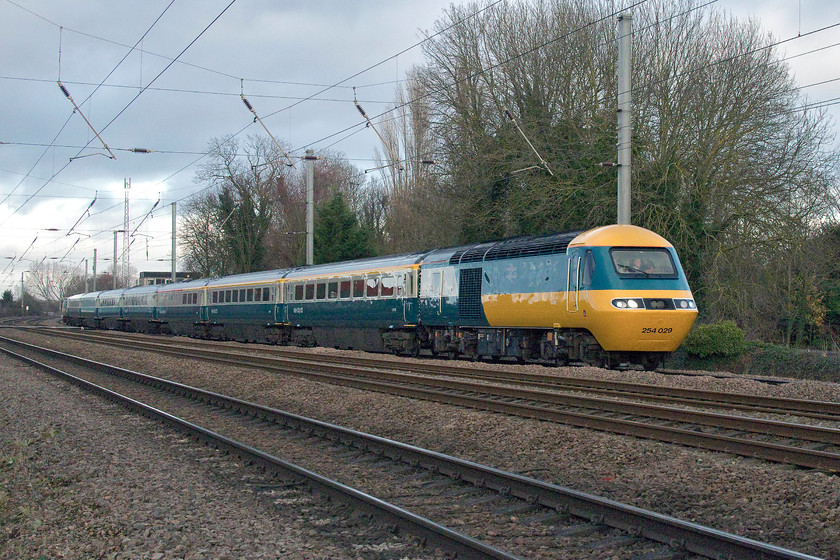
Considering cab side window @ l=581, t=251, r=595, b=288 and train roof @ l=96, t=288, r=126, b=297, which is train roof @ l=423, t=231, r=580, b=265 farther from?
train roof @ l=96, t=288, r=126, b=297

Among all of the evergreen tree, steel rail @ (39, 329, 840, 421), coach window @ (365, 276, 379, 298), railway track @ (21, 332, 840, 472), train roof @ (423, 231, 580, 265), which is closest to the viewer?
railway track @ (21, 332, 840, 472)

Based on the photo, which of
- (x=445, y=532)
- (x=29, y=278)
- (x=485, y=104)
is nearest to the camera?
(x=445, y=532)

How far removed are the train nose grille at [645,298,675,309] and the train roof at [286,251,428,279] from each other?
26.0 feet

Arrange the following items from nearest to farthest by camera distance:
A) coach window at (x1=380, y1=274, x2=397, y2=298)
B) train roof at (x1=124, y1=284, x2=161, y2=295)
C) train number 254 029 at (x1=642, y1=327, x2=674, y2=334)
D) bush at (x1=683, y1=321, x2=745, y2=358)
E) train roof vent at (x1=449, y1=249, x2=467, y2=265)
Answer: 1. train number 254 029 at (x1=642, y1=327, x2=674, y2=334)
2. train roof vent at (x1=449, y1=249, x2=467, y2=265)
3. bush at (x1=683, y1=321, x2=745, y2=358)
4. coach window at (x1=380, y1=274, x2=397, y2=298)
5. train roof at (x1=124, y1=284, x2=161, y2=295)

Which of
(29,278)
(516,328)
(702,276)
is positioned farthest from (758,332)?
(29,278)

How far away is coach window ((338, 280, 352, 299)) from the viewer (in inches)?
975

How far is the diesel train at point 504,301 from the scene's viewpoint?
15.2 m

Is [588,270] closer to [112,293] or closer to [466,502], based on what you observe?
[466,502]

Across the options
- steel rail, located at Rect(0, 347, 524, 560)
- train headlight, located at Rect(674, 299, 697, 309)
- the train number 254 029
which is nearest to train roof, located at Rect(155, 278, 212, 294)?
the train number 254 029

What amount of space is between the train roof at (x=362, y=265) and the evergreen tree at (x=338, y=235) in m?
10.5

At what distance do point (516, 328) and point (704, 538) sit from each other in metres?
12.9

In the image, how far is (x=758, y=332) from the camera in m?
24.8

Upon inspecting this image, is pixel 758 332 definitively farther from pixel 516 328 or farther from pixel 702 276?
pixel 516 328

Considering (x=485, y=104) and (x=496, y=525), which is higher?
(x=485, y=104)
